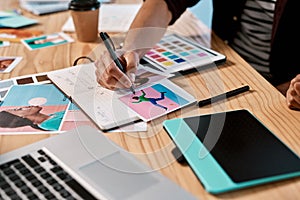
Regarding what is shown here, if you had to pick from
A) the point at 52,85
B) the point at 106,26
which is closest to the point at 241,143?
the point at 52,85

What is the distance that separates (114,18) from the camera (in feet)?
5.07

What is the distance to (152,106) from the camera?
98cm

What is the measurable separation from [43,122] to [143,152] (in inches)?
8.9

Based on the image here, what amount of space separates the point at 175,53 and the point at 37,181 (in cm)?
62

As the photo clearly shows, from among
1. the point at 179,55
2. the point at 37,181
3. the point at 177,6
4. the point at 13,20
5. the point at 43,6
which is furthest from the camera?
the point at 43,6

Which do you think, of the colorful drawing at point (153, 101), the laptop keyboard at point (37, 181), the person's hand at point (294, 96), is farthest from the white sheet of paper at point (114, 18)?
the laptop keyboard at point (37, 181)

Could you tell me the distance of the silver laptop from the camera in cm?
71

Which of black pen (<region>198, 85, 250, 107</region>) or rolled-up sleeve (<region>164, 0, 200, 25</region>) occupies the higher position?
rolled-up sleeve (<region>164, 0, 200, 25</region>)

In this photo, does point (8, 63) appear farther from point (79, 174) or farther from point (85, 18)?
point (79, 174)

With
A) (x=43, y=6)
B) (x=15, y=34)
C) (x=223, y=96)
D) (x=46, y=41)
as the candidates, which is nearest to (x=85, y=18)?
(x=46, y=41)

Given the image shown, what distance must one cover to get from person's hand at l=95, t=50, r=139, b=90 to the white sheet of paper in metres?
0.34

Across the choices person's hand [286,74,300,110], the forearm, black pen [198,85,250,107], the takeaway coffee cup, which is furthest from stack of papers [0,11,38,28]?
person's hand [286,74,300,110]

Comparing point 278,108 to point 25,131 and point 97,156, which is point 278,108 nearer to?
point 97,156

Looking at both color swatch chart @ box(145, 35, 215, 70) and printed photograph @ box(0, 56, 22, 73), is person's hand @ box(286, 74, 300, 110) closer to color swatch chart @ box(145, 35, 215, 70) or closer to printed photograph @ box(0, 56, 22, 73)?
color swatch chart @ box(145, 35, 215, 70)
